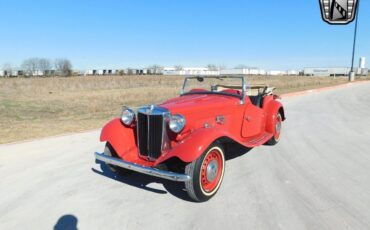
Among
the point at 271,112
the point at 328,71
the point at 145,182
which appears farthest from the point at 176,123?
the point at 328,71

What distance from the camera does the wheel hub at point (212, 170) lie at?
412 cm

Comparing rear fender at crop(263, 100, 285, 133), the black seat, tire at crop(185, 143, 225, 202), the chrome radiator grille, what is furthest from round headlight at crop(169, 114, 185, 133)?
rear fender at crop(263, 100, 285, 133)

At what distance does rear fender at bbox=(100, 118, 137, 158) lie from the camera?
15.4 ft

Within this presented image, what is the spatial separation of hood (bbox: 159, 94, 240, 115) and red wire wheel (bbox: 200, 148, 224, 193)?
780 mm

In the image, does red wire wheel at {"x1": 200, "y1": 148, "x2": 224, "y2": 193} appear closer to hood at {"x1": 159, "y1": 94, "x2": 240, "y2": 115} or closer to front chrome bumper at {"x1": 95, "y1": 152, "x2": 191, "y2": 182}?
front chrome bumper at {"x1": 95, "y1": 152, "x2": 191, "y2": 182}

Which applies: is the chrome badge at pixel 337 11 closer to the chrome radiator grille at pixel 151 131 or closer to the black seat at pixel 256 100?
the black seat at pixel 256 100

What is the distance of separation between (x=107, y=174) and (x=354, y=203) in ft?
11.7

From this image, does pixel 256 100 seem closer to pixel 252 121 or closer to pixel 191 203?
pixel 252 121

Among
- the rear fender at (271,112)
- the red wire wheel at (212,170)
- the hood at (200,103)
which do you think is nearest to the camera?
the red wire wheel at (212,170)

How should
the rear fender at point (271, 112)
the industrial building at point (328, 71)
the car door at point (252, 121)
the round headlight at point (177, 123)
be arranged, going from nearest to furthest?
1. the round headlight at point (177, 123)
2. the car door at point (252, 121)
3. the rear fender at point (271, 112)
4. the industrial building at point (328, 71)

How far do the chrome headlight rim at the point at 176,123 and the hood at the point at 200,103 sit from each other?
0.23m

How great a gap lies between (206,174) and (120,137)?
4.94 ft

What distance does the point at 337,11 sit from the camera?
6746mm

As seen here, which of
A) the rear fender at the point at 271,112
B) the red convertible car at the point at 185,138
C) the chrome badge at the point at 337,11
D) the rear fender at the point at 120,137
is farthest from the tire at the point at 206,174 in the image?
the chrome badge at the point at 337,11
